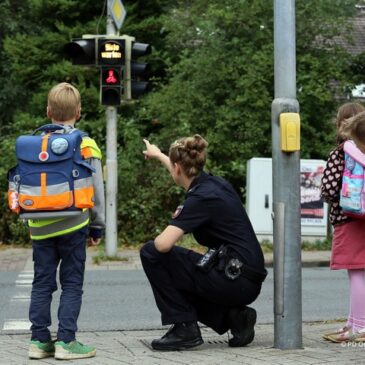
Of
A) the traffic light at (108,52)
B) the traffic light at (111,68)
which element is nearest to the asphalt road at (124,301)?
the traffic light at (111,68)

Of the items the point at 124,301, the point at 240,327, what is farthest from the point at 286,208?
the point at 124,301

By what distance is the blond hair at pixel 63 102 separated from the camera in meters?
5.45

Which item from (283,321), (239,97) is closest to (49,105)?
(283,321)

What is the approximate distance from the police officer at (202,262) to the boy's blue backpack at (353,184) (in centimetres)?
66

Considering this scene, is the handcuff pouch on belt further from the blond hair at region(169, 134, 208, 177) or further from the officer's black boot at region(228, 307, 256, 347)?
the blond hair at region(169, 134, 208, 177)

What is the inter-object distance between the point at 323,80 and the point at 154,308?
1111cm

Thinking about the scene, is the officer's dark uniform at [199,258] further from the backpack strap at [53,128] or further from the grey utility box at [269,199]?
the grey utility box at [269,199]

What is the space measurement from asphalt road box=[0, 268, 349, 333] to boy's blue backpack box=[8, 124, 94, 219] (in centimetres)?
228

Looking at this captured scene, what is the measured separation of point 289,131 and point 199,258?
1.01 meters

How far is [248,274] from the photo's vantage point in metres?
5.64

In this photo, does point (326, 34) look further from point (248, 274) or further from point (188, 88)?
point (248, 274)

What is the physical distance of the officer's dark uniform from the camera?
5.62m

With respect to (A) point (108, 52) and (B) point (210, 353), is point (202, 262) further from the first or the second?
(A) point (108, 52)

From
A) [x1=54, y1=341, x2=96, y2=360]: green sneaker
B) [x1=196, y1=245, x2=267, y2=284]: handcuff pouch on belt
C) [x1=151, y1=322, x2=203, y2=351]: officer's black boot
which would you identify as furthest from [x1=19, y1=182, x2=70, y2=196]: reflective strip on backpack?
[x1=151, y1=322, x2=203, y2=351]: officer's black boot
